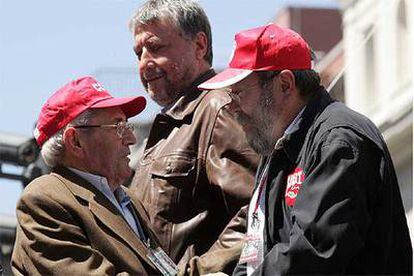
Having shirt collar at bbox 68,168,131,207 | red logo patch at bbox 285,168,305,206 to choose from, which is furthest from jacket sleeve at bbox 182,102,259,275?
red logo patch at bbox 285,168,305,206

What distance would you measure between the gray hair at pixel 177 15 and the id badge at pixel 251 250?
4.50 ft

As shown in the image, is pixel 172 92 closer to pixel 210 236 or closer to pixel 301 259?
pixel 210 236

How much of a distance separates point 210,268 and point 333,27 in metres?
37.8

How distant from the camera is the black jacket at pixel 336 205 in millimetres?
6305

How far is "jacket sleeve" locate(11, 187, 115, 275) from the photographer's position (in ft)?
22.8

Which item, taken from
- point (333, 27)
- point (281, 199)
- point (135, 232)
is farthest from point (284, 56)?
point (333, 27)

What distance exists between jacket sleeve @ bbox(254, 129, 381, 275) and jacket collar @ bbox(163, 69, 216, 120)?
1478mm

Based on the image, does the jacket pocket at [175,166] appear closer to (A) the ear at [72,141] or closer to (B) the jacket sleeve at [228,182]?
(B) the jacket sleeve at [228,182]

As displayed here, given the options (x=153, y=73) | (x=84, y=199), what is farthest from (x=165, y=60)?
(x=84, y=199)

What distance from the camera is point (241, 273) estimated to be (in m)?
6.82

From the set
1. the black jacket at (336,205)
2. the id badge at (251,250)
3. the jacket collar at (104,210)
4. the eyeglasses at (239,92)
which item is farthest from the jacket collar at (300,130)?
the jacket collar at (104,210)

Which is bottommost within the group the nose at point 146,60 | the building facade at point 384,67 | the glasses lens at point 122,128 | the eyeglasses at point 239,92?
the building facade at point 384,67

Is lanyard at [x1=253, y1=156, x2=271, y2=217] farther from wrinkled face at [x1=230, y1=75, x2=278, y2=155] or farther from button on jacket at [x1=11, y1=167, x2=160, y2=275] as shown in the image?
button on jacket at [x1=11, y1=167, x2=160, y2=275]

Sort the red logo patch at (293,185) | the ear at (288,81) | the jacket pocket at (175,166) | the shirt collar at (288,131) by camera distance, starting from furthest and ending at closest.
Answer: the jacket pocket at (175,166) < the ear at (288,81) < the shirt collar at (288,131) < the red logo patch at (293,185)
